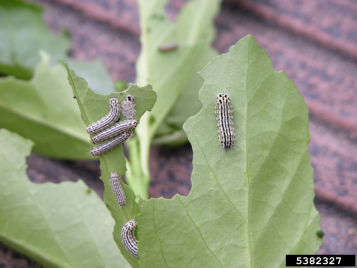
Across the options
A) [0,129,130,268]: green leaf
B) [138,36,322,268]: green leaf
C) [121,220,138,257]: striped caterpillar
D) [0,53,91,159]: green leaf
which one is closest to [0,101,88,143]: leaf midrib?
[0,53,91,159]: green leaf

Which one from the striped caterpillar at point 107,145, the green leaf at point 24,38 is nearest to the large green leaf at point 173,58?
the striped caterpillar at point 107,145

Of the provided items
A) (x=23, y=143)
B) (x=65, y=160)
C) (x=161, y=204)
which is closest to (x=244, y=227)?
(x=161, y=204)

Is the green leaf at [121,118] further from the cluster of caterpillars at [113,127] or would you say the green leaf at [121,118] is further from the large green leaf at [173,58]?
the large green leaf at [173,58]

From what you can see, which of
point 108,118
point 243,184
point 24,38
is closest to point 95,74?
point 24,38

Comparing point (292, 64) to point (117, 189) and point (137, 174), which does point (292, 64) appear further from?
point (117, 189)

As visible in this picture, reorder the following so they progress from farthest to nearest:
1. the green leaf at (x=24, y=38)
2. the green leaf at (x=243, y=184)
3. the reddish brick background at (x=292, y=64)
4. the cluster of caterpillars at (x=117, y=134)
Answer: the green leaf at (x=24, y=38) → the reddish brick background at (x=292, y=64) → the cluster of caterpillars at (x=117, y=134) → the green leaf at (x=243, y=184)

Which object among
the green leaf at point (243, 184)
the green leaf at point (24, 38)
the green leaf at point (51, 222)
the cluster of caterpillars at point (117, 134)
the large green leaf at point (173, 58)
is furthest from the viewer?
the green leaf at point (24, 38)
